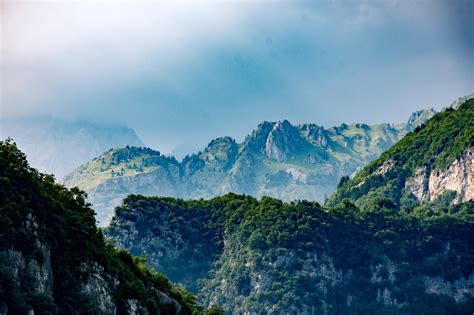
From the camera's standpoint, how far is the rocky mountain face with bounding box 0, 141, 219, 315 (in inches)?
3455

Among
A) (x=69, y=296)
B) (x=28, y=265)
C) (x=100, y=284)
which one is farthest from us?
(x=100, y=284)

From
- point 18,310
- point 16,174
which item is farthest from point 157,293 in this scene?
point 18,310

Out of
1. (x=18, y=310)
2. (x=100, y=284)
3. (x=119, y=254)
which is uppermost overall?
(x=119, y=254)

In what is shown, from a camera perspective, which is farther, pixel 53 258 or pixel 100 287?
pixel 100 287

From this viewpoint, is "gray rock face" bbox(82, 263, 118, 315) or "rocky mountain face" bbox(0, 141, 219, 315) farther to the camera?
"gray rock face" bbox(82, 263, 118, 315)

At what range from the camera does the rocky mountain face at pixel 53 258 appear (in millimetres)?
87750

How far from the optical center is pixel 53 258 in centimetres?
10088

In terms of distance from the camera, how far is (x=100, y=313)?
10512cm

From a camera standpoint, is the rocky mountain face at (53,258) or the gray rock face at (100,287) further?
the gray rock face at (100,287)

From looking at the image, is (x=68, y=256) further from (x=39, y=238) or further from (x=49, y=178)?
(x=49, y=178)

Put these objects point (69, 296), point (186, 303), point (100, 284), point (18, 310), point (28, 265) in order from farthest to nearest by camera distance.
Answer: point (186, 303) → point (100, 284) → point (69, 296) → point (28, 265) → point (18, 310)

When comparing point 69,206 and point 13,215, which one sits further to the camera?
point 69,206

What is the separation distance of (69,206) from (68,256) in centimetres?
1423

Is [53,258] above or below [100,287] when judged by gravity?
above
